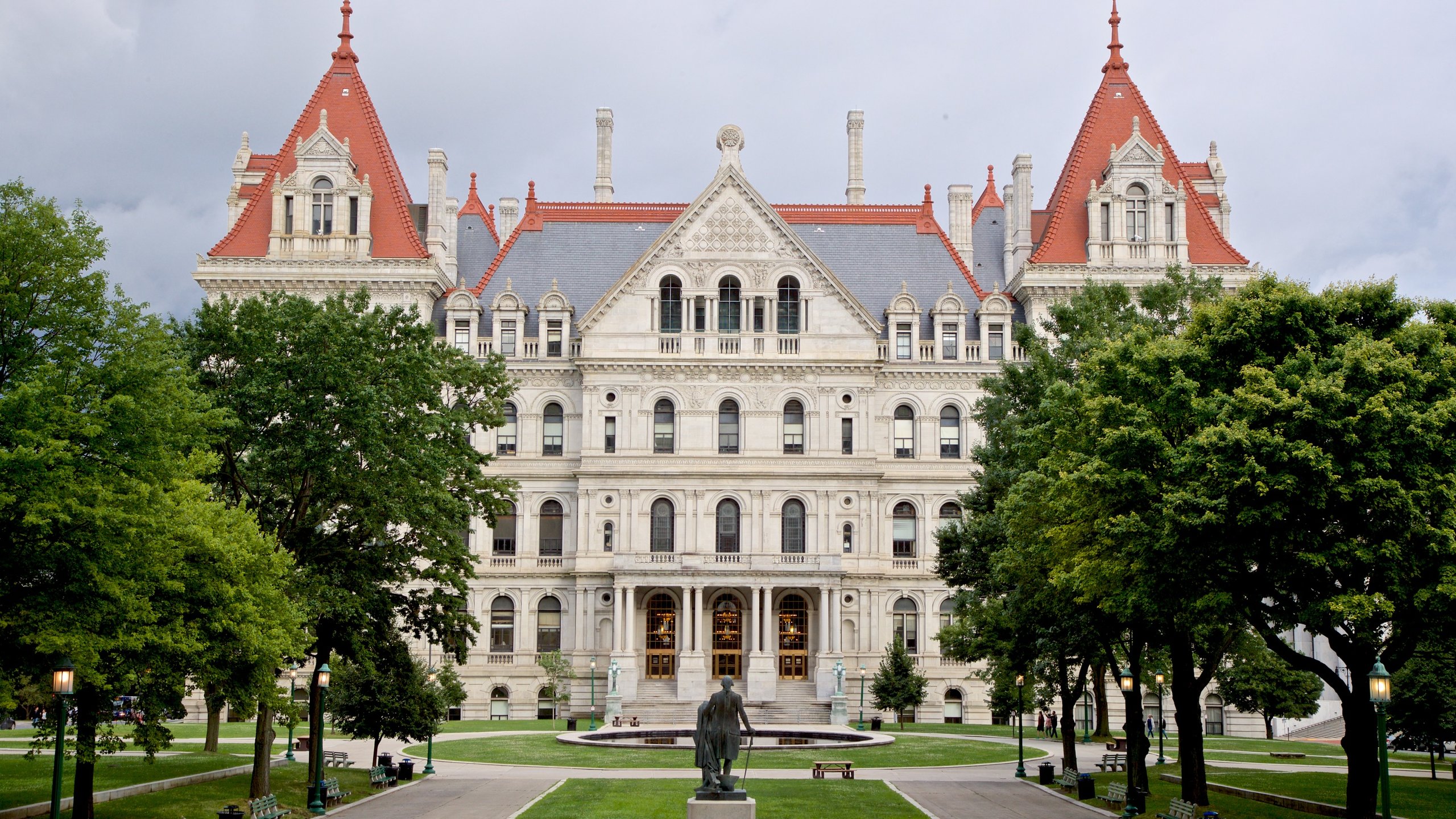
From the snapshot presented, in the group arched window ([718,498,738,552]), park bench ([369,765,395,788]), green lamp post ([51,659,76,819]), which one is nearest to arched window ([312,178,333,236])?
arched window ([718,498,738,552])

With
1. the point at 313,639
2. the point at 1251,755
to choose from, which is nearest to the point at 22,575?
the point at 313,639

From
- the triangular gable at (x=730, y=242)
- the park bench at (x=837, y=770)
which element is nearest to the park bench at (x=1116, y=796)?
the park bench at (x=837, y=770)

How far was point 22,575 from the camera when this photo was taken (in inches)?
967

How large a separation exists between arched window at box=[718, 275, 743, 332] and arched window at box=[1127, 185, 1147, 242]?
18531 millimetres

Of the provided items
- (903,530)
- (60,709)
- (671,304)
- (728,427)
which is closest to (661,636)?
(728,427)

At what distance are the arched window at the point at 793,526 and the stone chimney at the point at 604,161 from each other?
65.6ft

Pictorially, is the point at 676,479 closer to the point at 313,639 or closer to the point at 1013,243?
the point at 1013,243

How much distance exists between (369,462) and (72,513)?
10.3 metres

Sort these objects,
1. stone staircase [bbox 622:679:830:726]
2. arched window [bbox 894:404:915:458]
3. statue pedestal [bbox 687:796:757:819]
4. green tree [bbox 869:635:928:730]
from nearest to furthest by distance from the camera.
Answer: statue pedestal [bbox 687:796:757:819], green tree [bbox 869:635:928:730], stone staircase [bbox 622:679:830:726], arched window [bbox 894:404:915:458]

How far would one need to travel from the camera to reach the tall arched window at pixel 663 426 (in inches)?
2611

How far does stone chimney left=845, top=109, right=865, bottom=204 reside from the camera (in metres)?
74.4

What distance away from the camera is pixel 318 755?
30375 millimetres

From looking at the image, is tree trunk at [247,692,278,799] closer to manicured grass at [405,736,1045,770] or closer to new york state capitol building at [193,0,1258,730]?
manicured grass at [405,736,1045,770]

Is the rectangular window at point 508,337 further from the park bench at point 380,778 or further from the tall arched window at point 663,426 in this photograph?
the park bench at point 380,778
